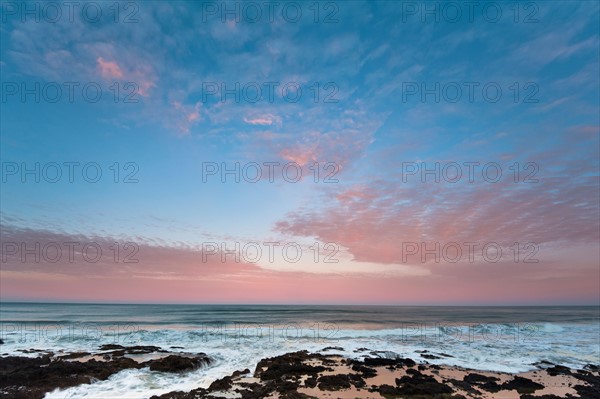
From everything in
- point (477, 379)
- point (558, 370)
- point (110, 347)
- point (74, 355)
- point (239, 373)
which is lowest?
point (110, 347)

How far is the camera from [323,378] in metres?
17.0

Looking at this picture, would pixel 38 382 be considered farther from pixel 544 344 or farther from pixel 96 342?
pixel 544 344

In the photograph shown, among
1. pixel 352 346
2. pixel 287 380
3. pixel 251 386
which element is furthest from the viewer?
pixel 352 346

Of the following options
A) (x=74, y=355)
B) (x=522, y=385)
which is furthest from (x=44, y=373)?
(x=522, y=385)

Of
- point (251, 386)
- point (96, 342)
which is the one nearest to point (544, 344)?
point (251, 386)

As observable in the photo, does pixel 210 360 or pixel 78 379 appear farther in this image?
pixel 210 360

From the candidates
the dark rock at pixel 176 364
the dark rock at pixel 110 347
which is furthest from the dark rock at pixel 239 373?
the dark rock at pixel 110 347

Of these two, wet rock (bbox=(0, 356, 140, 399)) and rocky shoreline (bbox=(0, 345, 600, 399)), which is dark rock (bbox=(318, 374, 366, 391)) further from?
wet rock (bbox=(0, 356, 140, 399))

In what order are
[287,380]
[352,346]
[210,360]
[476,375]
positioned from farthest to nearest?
[352,346], [210,360], [476,375], [287,380]

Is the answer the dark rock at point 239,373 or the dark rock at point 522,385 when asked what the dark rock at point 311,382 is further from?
the dark rock at point 522,385

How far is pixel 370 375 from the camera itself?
17.9 m

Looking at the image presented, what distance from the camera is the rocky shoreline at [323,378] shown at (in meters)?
14.7

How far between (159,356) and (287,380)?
11.3 meters

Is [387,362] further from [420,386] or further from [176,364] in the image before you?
[176,364]
